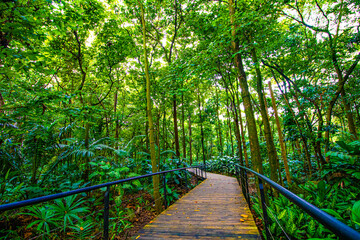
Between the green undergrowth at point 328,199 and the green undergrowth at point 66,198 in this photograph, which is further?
the green undergrowth at point 66,198

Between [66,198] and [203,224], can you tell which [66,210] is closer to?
[66,198]

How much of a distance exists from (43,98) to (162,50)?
23.4ft

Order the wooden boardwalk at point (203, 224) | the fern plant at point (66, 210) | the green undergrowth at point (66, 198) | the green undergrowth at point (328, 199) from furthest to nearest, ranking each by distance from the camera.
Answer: the green undergrowth at point (66, 198) → the fern plant at point (66, 210) → the green undergrowth at point (328, 199) → the wooden boardwalk at point (203, 224)

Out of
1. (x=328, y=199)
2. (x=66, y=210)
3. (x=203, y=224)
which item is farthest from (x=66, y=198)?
(x=328, y=199)

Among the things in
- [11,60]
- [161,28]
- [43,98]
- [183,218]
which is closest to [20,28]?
[11,60]

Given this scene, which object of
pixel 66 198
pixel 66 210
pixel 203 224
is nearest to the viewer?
pixel 203 224

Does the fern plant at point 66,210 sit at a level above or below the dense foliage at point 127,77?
below

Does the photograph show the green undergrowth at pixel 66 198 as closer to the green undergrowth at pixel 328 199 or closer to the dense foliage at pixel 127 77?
the dense foliage at pixel 127 77

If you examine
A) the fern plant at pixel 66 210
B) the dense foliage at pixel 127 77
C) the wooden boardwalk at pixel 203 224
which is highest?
the dense foliage at pixel 127 77

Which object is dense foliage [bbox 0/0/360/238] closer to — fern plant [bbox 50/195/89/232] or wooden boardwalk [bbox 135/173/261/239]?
fern plant [bbox 50/195/89/232]

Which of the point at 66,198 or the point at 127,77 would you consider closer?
the point at 66,198

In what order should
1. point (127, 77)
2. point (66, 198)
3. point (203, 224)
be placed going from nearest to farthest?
point (203, 224) → point (66, 198) → point (127, 77)

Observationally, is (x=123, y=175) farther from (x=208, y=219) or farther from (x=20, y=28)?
(x=20, y=28)

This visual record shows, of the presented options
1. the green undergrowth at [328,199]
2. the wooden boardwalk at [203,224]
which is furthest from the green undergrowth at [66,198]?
the green undergrowth at [328,199]
